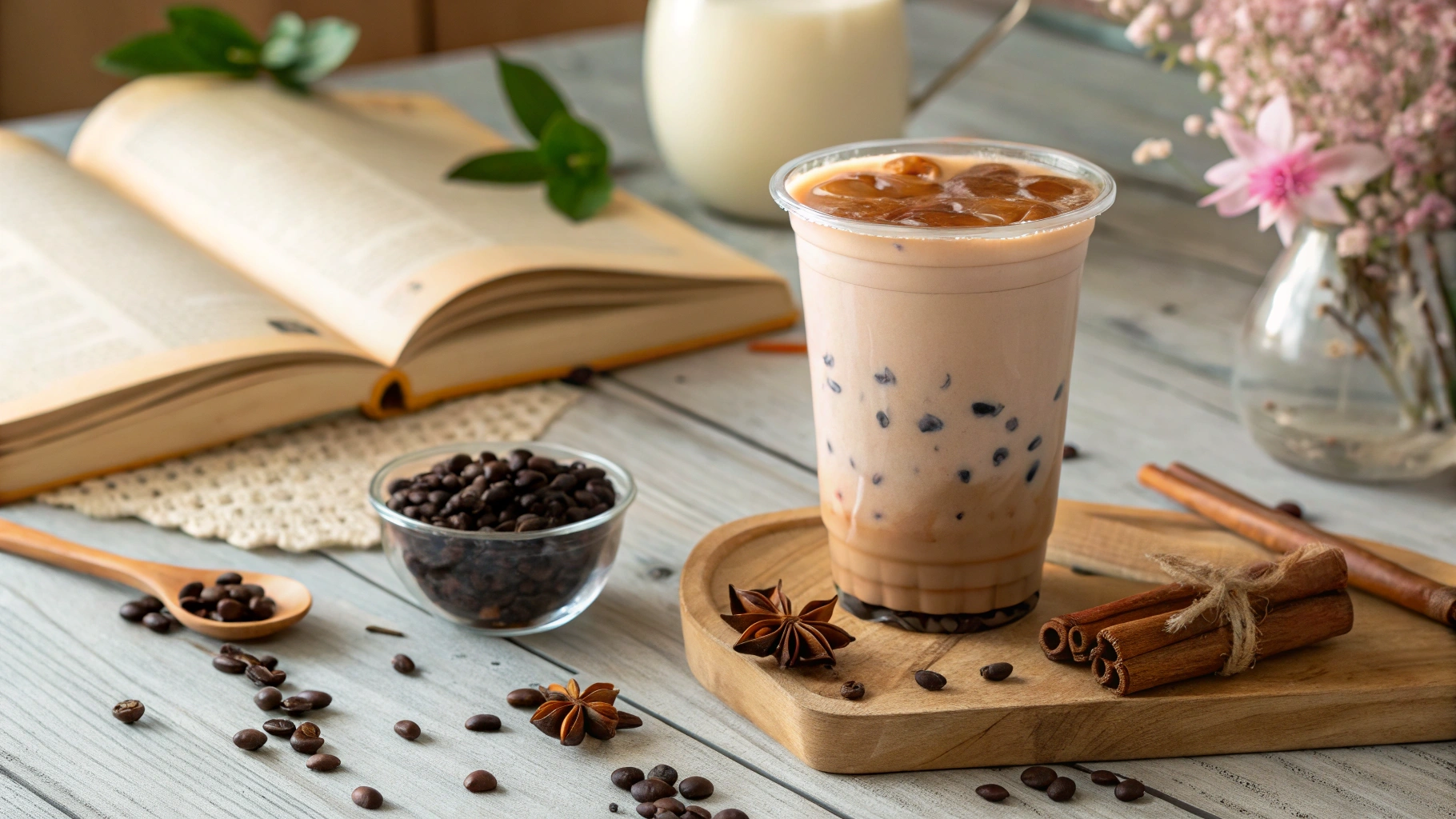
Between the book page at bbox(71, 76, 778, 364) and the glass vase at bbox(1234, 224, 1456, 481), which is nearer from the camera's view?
the glass vase at bbox(1234, 224, 1456, 481)

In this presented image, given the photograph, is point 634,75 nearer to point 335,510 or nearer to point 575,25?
point 335,510

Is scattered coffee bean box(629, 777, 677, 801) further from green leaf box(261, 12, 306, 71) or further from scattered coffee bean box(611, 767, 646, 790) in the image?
green leaf box(261, 12, 306, 71)

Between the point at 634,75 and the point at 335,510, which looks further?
the point at 634,75

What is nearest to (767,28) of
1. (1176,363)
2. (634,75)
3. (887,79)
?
(887,79)

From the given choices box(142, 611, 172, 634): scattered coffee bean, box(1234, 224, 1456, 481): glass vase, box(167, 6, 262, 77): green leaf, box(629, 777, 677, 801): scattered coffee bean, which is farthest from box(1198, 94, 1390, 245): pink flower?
box(167, 6, 262, 77): green leaf

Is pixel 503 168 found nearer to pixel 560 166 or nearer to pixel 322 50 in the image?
pixel 560 166

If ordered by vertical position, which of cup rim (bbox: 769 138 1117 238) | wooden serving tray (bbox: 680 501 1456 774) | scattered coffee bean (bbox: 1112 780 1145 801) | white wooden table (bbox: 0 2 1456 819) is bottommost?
white wooden table (bbox: 0 2 1456 819)
